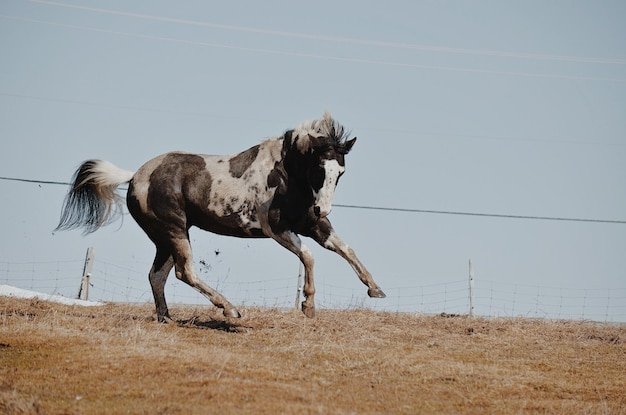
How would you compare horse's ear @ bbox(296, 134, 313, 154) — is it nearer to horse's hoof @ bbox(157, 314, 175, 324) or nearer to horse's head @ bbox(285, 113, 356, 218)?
horse's head @ bbox(285, 113, 356, 218)

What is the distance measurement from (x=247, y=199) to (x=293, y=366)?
3.47 metres

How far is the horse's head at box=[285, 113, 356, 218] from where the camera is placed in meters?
11.1

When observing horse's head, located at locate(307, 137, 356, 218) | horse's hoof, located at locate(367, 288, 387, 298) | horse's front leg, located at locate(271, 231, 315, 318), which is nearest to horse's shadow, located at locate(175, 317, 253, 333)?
horse's front leg, located at locate(271, 231, 315, 318)

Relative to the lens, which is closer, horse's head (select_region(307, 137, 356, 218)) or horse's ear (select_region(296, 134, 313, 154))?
horse's head (select_region(307, 137, 356, 218))

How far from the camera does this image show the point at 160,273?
12.7 meters

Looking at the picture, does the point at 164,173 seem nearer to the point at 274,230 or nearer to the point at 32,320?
the point at 274,230

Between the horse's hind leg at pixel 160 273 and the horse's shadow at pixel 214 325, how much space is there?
0.45 m

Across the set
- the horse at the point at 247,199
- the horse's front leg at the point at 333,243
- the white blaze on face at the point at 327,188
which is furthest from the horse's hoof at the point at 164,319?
the white blaze on face at the point at 327,188

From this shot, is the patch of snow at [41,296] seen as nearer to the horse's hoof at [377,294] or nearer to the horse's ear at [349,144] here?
the horse's hoof at [377,294]

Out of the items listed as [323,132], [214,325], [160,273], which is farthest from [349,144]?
[160,273]

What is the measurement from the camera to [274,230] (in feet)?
38.1

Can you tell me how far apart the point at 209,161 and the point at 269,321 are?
8.44 feet

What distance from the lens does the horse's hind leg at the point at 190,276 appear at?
11.7 meters

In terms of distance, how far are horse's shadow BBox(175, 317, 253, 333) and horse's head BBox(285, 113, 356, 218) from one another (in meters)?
1.97
